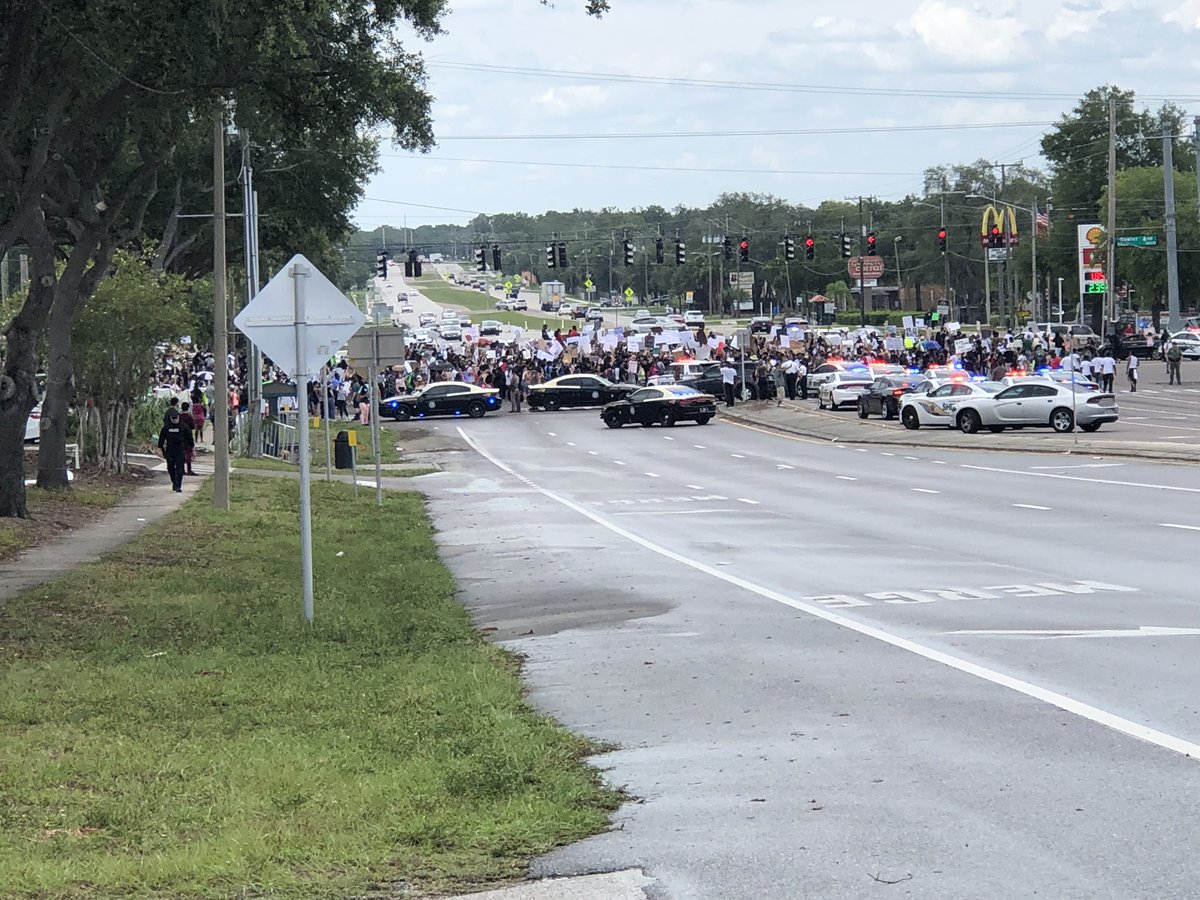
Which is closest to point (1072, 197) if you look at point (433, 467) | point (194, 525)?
point (433, 467)

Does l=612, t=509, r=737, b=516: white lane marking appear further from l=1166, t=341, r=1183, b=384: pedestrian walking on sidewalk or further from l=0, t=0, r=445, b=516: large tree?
l=1166, t=341, r=1183, b=384: pedestrian walking on sidewalk

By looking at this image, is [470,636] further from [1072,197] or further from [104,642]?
[1072,197]

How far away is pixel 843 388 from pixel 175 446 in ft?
103

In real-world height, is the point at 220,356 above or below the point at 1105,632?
above

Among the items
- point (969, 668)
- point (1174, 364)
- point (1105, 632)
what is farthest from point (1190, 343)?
point (969, 668)

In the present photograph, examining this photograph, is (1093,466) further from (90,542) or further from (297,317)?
(297,317)

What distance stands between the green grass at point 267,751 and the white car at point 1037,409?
97.9ft

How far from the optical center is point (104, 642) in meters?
13.6

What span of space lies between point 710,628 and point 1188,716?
5172 millimetres

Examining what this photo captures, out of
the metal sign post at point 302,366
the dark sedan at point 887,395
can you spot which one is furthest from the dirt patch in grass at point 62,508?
the dark sedan at point 887,395

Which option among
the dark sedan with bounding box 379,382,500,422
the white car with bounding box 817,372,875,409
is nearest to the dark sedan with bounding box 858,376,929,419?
the white car with bounding box 817,372,875,409

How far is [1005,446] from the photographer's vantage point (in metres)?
39.6

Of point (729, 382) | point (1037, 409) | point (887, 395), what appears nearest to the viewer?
point (1037, 409)

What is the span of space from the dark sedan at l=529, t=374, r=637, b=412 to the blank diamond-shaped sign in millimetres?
54418
